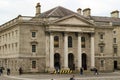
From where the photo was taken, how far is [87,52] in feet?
226

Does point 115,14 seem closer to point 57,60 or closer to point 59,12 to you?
point 59,12

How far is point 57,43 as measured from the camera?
65875 millimetres

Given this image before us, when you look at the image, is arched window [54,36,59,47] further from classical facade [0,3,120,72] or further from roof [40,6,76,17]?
roof [40,6,76,17]

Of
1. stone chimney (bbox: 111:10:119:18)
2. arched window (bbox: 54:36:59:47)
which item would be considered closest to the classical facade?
arched window (bbox: 54:36:59:47)

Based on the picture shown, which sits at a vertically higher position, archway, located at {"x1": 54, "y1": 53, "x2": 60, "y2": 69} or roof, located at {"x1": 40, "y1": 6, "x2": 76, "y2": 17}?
roof, located at {"x1": 40, "y1": 6, "x2": 76, "y2": 17}

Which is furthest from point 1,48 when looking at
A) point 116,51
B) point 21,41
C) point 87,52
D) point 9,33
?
point 116,51

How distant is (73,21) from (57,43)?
5.56 metres

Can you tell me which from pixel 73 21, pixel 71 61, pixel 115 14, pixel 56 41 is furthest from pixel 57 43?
pixel 115 14

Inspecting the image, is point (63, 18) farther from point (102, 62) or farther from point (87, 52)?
point (102, 62)

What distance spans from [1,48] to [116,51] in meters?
28.8

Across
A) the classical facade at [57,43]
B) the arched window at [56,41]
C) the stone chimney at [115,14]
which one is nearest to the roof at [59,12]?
the classical facade at [57,43]

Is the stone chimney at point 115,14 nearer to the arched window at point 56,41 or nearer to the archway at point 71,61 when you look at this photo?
the archway at point 71,61

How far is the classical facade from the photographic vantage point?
6325 centimetres

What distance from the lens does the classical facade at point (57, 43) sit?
63.2m
